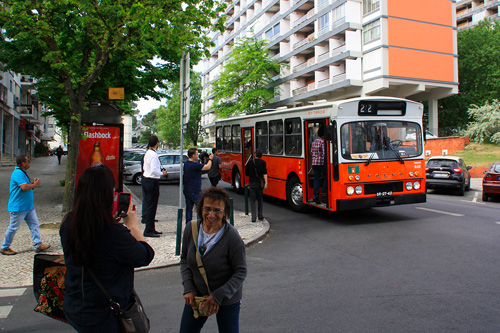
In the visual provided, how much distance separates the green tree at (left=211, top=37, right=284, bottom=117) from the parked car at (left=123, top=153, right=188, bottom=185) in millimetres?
22107

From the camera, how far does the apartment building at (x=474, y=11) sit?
206ft

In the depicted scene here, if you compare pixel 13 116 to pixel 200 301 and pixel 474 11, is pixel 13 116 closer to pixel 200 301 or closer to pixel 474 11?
pixel 200 301

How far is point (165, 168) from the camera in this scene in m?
20.3

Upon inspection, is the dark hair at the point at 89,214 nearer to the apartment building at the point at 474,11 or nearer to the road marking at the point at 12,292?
the road marking at the point at 12,292

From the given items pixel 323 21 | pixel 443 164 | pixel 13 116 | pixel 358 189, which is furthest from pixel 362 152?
pixel 13 116

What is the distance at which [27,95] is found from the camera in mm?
48531

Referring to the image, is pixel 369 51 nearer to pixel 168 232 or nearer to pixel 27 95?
pixel 168 232

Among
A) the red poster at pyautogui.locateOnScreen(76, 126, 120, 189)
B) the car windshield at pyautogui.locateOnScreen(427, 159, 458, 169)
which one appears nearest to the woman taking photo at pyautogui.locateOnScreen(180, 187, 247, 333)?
the red poster at pyautogui.locateOnScreen(76, 126, 120, 189)

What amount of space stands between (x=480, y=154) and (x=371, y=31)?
553 inches

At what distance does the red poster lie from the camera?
441 inches

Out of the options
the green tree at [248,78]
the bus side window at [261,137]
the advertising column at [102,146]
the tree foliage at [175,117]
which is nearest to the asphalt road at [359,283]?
the bus side window at [261,137]

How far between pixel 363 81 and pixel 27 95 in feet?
130

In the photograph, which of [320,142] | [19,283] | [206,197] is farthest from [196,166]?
[206,197]

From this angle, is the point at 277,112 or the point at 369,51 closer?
the point at 277,112
